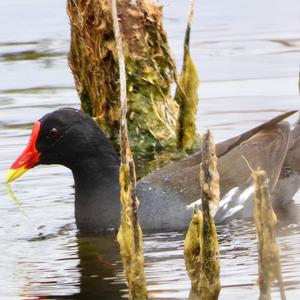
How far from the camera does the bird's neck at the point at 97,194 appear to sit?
33.7 ft

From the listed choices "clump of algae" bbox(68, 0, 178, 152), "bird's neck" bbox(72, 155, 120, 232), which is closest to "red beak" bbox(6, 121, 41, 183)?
"bird's neck" bbox(72, 155, 120, 232)

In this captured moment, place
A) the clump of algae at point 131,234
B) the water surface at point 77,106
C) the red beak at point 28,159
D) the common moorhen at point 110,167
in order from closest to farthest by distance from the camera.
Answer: the clump of algae at point 131,234, the water surface at point 77,106, the common moorhen at point 110,167, the red beak at point 28,159

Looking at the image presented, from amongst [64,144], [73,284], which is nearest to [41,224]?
[64,144]

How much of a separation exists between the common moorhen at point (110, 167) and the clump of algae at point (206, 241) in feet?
9.13

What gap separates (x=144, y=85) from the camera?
41.2ft

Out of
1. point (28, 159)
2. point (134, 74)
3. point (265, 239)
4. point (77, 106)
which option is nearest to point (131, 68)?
point (134, 74)

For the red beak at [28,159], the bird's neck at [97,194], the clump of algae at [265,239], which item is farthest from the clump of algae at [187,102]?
the clump of algae at [265,239]

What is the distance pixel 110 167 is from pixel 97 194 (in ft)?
0.82

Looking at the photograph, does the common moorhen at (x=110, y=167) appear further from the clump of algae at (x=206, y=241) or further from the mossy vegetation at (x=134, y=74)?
the clump of algae at (x=206, y=241)

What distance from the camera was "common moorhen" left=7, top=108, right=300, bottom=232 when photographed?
10219mm

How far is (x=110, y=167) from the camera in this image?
10.6 m

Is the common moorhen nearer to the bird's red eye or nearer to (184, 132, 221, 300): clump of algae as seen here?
the bird's red eye

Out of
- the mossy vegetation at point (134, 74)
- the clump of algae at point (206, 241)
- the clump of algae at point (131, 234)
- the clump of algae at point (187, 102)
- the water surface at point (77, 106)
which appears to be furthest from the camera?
the mossy vegetation at point (134, 74)

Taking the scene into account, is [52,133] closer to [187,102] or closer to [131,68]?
[187,102]
